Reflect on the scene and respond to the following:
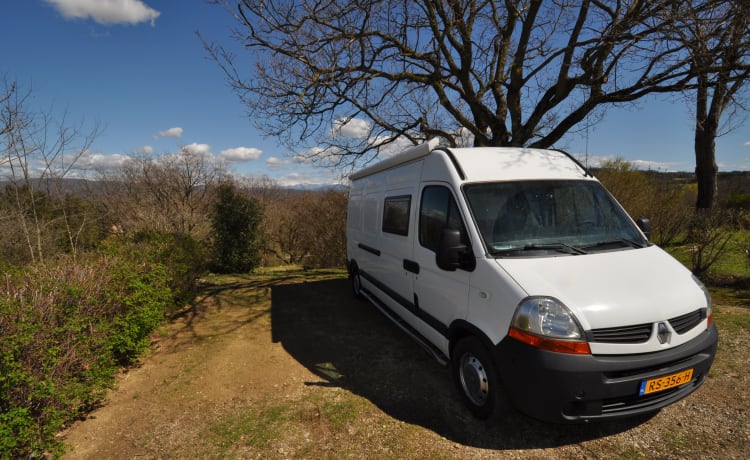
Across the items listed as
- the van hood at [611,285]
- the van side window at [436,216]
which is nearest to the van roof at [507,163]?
the van side window at [436,216]

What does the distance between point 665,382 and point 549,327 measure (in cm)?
96

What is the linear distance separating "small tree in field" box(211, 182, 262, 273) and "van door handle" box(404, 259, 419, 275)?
43.8ft

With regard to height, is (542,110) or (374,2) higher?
(374,2)

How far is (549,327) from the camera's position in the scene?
2438mm

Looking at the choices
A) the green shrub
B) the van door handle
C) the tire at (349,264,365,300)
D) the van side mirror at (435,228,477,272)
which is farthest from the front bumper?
the green shrub

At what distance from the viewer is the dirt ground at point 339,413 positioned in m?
2.79

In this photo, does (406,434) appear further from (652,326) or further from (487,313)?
(652,326)

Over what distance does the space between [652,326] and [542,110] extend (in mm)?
6603

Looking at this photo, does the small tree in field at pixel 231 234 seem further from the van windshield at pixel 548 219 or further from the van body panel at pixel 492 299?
the van body panel at pixel 492 299

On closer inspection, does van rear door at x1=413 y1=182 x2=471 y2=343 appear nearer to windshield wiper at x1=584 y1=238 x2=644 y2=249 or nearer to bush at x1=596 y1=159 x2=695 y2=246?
windshield wiper at x1=584 y1=238 x2=644 y2=249

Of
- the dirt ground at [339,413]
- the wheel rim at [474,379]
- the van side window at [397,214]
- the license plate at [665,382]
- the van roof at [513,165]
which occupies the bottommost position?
the dirt ground at [339,413]

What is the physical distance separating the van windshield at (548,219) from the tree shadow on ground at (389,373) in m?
1.49

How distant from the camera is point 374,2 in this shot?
7.30 m

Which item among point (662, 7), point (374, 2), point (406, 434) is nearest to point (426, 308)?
point (406, 434)
